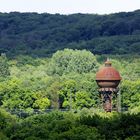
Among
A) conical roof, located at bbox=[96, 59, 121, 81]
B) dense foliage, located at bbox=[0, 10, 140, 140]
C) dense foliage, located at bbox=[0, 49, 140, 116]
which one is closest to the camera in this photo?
dense foliage, located at bbox=[0, 10, 140, 140]

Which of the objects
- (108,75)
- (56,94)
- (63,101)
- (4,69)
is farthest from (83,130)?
(4,69)

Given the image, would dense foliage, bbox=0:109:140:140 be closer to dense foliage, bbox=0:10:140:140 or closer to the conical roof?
dense foliage, bbox=0:10:140:140

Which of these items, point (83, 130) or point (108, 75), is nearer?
point (83, 130)

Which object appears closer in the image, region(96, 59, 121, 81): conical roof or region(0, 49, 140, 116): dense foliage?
region(96, 59, 121, 81): conical roof

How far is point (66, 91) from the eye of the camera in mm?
130250

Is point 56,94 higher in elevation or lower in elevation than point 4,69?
lower

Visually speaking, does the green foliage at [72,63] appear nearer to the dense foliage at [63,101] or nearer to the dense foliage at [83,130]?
the dense foliage at [63,101]

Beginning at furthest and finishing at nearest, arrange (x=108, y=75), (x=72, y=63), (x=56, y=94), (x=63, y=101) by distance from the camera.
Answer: (x=72, y=63)
(x=63, y=101)
(x=56, y=94)
(x=108, y=75)

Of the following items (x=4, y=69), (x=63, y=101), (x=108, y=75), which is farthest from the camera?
(x=4, y=69)

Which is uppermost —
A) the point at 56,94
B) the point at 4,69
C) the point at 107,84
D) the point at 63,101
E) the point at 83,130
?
the point at 4,69

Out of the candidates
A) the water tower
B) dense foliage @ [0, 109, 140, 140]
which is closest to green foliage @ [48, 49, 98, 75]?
the water tower

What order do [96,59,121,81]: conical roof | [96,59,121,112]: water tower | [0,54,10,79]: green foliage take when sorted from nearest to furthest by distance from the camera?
[96,59,121,112]: water tower
[96,59,121,81]: conical roof
[0,54,10,79]: green foliage

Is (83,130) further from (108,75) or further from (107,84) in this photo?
(108,75)

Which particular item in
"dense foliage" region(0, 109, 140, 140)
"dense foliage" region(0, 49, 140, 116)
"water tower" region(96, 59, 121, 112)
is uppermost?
"dense foliage" region(0, 49, 140, 116)
